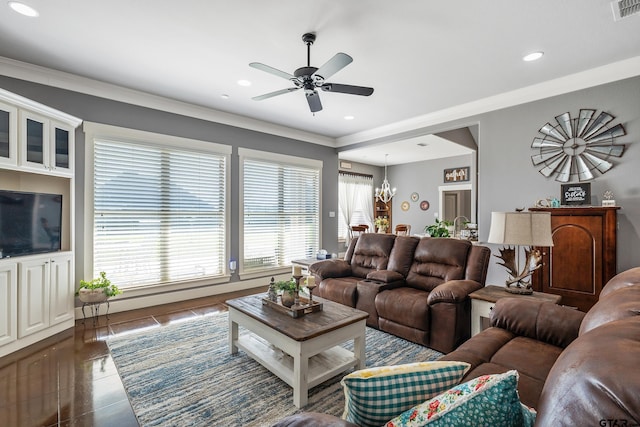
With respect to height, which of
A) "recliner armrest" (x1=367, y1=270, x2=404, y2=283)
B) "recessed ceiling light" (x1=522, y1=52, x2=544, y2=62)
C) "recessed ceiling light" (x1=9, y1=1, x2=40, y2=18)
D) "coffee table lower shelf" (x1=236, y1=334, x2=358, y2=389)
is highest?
"recessed ceiling light" (x1=9, y1=1, x2=40, y2=18)

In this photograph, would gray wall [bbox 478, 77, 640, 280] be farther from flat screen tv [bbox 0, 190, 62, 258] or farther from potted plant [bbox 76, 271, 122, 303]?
flat screen tv [bbox 0, 190, 62, 258]

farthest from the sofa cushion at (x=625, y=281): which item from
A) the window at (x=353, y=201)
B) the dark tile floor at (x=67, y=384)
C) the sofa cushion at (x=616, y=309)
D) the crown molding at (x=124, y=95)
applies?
the window at (x=353, y=201)

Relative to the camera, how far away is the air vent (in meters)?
2.27

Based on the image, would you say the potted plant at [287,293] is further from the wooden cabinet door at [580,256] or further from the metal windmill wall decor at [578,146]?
the metal windmill wall decor at [578,146]

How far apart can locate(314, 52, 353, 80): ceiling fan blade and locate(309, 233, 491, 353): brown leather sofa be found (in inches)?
83.7

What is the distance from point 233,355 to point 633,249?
167 inches

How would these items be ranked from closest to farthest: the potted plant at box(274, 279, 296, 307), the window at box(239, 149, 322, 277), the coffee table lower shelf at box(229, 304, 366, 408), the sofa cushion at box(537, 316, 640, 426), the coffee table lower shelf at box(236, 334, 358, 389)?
the sofa cushion at box(537, 316, 640, 426) < the coffee table lower shelf at box(229, 304, 366, 408) < the coffee table lower shelf at box(236, 334, 358, 389) < the potted plant at box(274, 279, 296, 307) < the window at box(239, 149, 322, 277)

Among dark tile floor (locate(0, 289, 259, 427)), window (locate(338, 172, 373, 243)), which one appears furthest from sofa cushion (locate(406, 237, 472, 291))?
window (locate(338, 172, 373, 243))

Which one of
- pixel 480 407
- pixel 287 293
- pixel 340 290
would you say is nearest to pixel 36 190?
pixel 287 293

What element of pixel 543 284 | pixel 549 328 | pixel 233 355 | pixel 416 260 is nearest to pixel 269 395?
pixel 233 355

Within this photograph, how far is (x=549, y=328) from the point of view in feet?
6.16

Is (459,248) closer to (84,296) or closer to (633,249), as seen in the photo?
(633,249)

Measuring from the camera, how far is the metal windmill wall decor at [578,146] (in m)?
3.33

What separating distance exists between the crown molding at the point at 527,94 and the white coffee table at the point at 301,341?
356 centimetres
